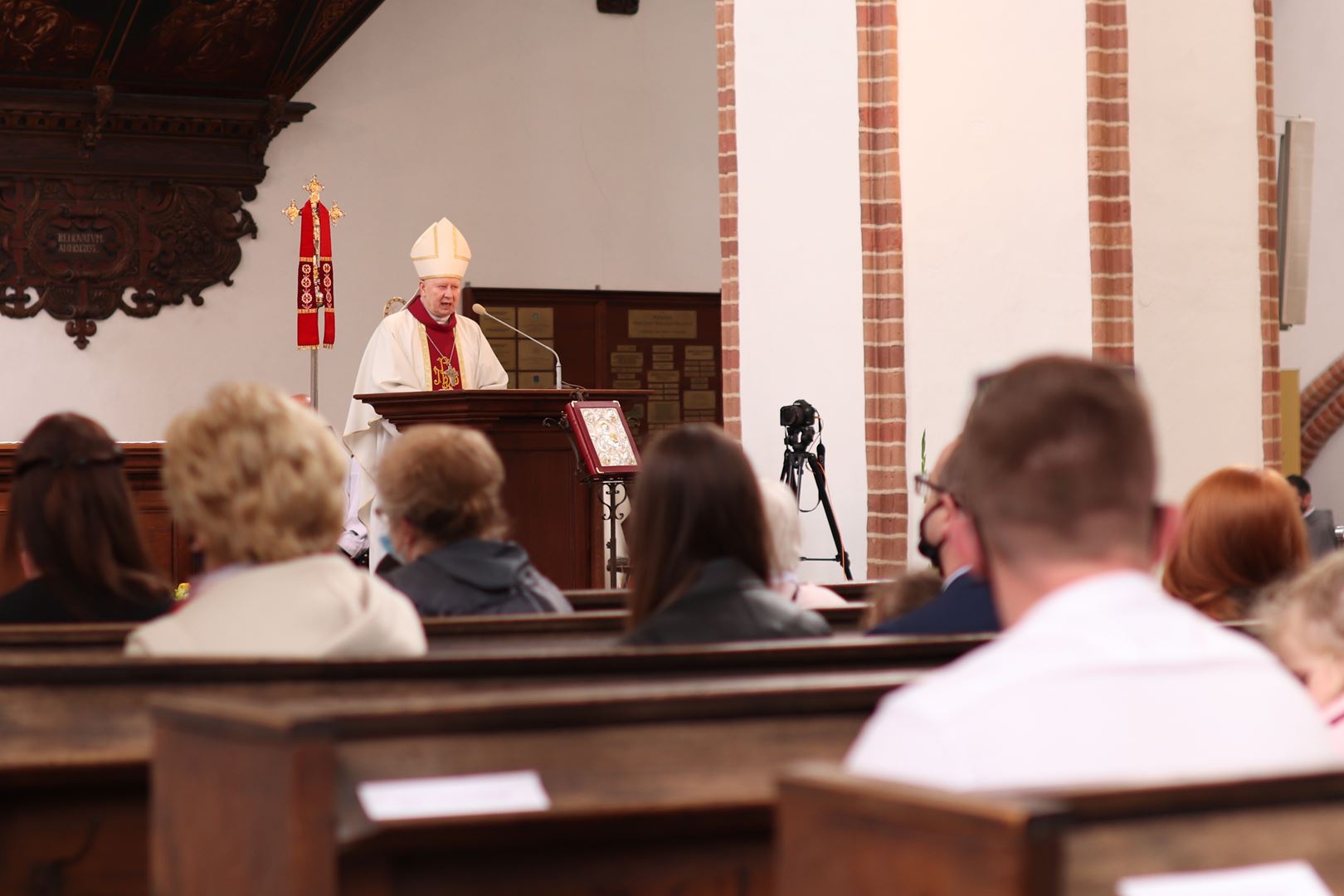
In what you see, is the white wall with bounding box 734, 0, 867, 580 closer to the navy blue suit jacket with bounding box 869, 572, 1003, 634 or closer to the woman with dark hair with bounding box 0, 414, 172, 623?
the navy blue suit jacket with bounding box 869, 572, 1003, 634

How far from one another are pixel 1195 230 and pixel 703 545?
4.98 meters

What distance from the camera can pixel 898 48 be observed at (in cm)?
769

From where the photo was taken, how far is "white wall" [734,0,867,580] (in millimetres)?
7855

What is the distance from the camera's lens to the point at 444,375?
Result: 340 inches

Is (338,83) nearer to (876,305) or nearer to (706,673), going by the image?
(876,305)

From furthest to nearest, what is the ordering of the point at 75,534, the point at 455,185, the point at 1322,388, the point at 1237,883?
the point at 1322,388 → the point at 455,185 → the point at 75,534 → the point at 1237,883

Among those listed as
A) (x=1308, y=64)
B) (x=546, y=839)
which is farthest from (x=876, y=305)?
(x=1308, y=64)

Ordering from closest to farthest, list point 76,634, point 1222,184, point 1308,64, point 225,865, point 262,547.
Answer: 1. point 225,865
2. point 262,547
3. point 76,634
4. point 1222,184
5. point 1308,64

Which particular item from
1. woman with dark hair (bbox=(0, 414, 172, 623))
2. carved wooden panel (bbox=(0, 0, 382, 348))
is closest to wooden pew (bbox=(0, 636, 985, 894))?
woman with dark hair (bbox=(0, 414, 172, 623))

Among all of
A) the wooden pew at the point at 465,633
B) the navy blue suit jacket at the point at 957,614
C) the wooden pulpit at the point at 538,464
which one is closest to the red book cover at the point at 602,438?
the wooden pulpit at the point at 538,464

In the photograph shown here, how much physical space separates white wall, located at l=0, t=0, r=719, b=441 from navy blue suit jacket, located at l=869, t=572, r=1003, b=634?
9.12 m

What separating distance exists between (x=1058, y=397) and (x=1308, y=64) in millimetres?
13777

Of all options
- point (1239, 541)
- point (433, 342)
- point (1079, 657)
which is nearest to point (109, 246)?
point (433, 342)

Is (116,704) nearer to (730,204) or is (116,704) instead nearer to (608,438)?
(608,438)
